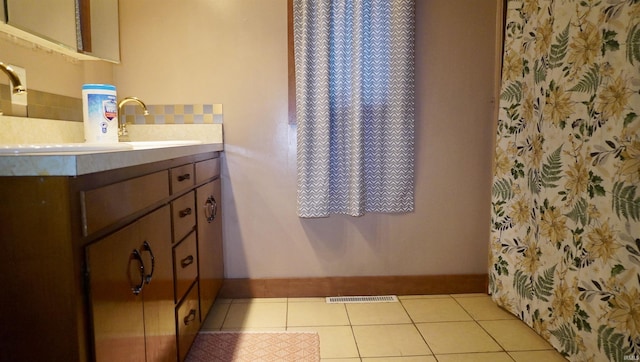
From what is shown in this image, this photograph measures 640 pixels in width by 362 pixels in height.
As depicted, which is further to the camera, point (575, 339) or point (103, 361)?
point (575, 339)

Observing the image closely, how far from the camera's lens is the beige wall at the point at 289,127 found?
2012 millimetres

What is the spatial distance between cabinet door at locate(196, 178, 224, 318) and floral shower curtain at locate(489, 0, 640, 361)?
1.45m

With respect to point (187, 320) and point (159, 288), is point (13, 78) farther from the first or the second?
point (187, 320)

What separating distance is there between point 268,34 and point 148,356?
64.2 inches

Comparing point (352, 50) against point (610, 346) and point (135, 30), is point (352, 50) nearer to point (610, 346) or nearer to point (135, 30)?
point (135, 30)

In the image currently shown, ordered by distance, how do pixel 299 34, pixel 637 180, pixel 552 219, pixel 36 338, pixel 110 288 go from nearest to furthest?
pixel 36 338 < pixel 110 288 < pixel 637 180 < pixel 552 219 < pixel 299 34

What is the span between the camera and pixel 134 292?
3.18 ft

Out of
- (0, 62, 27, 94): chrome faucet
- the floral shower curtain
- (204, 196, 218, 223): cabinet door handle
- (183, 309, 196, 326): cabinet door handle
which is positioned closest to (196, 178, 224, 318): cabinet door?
(204, 196, 218, 223): cabinet door handle

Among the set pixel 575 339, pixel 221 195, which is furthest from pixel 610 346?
pixel 221 195

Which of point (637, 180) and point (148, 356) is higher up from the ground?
point (637, 180)

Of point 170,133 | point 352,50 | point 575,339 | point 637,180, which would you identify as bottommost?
point 575,339

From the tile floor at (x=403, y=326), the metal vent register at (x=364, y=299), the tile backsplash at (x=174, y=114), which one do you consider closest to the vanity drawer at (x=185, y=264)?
Answer: the tile floor at (x=403, y=326)

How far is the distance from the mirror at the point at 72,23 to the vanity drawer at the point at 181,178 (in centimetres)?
72

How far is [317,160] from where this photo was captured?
6.49ft
